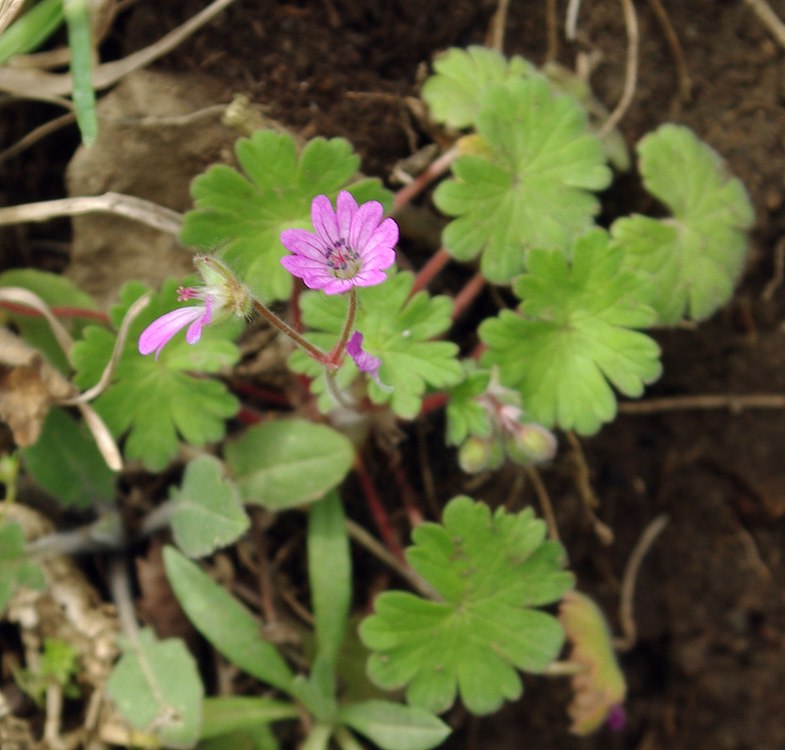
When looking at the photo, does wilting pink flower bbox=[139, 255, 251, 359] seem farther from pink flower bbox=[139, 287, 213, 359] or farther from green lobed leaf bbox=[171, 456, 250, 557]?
green lobed leaf bbox=[171, 456, 250, 557]

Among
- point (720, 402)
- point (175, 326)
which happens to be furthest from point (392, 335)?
point (720, 402)

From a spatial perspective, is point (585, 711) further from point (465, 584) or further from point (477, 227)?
point (477, 227)

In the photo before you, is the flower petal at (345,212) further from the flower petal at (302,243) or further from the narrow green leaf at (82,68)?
the narrow green leaf at (82,68)

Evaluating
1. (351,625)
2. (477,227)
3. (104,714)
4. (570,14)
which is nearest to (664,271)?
(477,227)

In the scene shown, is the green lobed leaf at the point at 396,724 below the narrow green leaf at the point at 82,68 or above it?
below

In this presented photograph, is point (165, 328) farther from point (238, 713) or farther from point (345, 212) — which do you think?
point (238, 713)

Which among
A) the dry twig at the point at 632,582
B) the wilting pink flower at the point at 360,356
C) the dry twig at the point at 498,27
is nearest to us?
the wilting pink flower at the point at 360,356

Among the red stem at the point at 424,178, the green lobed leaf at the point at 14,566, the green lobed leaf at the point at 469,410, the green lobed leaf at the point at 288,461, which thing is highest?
the red stem at the point at 424,178

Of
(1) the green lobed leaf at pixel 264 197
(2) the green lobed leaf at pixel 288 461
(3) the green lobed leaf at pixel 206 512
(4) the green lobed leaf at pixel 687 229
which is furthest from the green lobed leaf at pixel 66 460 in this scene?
(4) the green lobed leaf at pixel 687 229

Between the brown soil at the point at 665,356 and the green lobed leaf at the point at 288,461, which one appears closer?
the green lobed leaf at the point at 288,461
